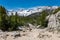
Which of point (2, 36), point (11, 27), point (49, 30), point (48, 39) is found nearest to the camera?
point (48, 39)

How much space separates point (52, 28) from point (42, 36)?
183 centimetres

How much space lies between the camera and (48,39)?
10289 millimetres

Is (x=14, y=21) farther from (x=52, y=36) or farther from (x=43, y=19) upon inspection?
(x=52, y=36)

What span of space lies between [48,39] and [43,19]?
5.33 meters

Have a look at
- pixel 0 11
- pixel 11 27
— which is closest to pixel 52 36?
pixel 11 27

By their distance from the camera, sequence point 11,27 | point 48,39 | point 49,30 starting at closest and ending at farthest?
point 48,39
point 49,30
point 11,27

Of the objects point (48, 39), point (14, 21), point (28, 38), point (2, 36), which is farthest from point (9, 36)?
point (14, 21)

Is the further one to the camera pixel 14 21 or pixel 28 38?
pixel 14 21

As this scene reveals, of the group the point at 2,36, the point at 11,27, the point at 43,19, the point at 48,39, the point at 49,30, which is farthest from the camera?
the point at 43,19

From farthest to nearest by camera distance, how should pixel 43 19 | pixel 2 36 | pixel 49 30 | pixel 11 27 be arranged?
pixel 43 19
pixel 11 27
pixel 49 30
pixel 2 36

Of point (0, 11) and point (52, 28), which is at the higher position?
point (0, 11)

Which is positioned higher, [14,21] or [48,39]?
[14,21]

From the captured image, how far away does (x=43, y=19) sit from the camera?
15.5 metres

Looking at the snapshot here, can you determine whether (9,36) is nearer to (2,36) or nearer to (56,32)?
(2,36)
